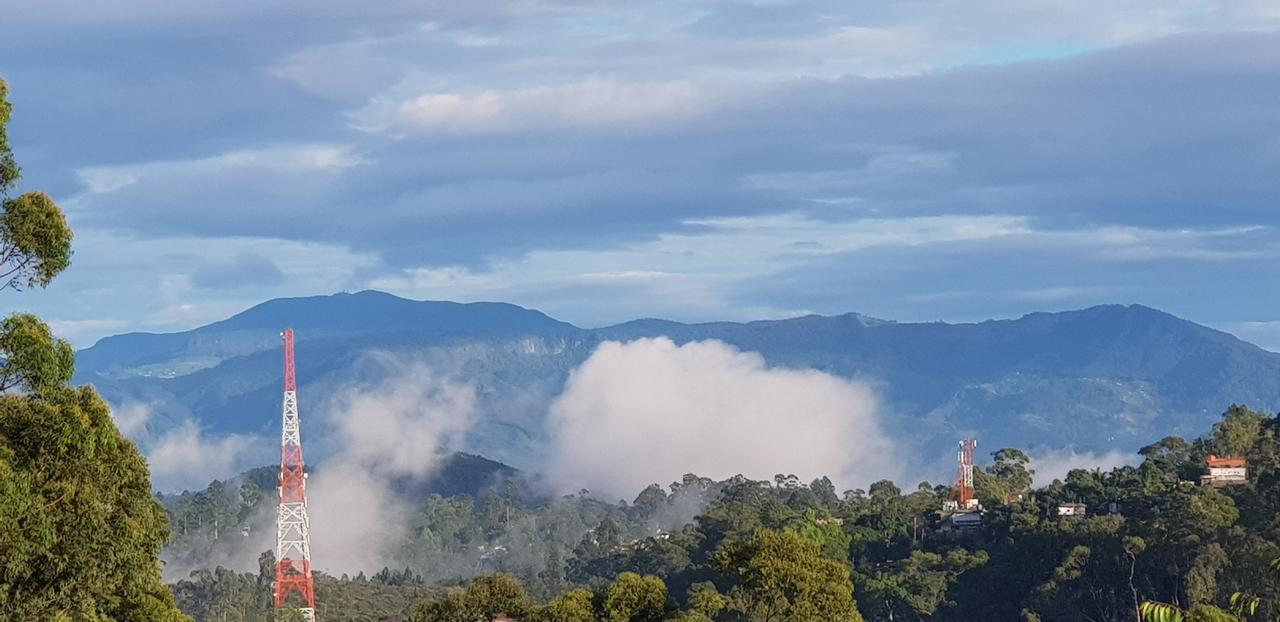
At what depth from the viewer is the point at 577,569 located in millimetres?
141375

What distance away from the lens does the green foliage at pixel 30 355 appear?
23.9 meters

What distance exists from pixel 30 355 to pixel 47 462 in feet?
4.63

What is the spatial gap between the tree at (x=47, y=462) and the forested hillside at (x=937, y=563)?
80.3 ft

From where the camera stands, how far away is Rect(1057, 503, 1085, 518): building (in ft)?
338

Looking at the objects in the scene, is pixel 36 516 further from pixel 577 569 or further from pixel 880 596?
pixel 577 569

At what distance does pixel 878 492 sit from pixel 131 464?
113 meters

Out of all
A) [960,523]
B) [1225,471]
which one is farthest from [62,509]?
[960,523]

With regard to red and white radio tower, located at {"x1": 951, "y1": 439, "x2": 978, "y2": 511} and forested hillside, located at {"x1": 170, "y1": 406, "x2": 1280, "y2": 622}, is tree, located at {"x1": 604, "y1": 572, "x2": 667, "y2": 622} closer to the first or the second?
forested hillside, located at {"x1": 170, "y1": 406, "x2": 1280, "y2": 622}

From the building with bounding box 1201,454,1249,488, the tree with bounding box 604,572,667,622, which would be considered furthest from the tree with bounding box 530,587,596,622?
the building with bounding box 1201,454,1249,488

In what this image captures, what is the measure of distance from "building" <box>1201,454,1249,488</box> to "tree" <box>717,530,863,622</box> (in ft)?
192

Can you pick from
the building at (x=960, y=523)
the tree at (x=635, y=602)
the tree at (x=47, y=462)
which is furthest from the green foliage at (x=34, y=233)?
the building at (x=960, y=523)

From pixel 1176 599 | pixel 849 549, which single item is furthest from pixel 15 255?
pixel 849 549

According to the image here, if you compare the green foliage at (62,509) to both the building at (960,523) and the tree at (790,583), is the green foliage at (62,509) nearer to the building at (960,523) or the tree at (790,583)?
the tree at (790,583)

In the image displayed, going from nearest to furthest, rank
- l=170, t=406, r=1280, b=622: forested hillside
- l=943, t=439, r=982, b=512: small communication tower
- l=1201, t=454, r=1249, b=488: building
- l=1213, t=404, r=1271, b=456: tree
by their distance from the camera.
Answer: l=170, t=406, r=1280, b=622: forested hillside < l=1201, t=454, r=1249, b=488: building < l=1213, t=404, r=1271, b=456: tree < l=943, t=439, r=982, b=512: small communication tower
